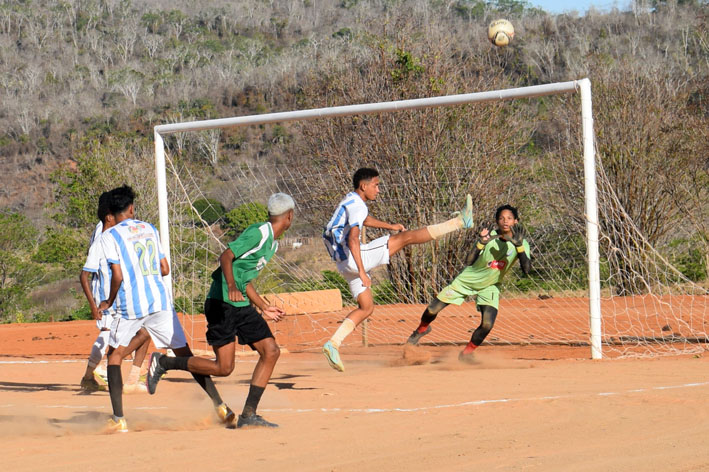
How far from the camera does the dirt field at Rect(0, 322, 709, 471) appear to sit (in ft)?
15.7

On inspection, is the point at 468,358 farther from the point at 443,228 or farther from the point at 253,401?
the point at 253,401

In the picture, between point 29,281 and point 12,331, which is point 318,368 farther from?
point 29,281

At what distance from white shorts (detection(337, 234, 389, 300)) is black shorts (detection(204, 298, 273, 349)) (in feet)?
6.86

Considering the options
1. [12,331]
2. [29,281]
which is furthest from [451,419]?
[29,281]

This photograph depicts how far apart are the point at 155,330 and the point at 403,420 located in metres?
1.93

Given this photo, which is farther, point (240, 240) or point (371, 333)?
point (371, 333)

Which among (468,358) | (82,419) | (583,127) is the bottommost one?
(468,358)

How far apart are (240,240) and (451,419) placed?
1.90m

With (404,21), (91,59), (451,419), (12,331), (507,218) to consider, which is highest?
(91,59)

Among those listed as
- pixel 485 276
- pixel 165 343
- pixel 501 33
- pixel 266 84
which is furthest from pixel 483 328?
pixel 266 84

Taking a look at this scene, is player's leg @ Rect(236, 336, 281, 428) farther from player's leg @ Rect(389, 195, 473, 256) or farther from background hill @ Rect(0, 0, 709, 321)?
background hill @ Rect(0, 0, 709, 321)

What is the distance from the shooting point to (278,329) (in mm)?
13844

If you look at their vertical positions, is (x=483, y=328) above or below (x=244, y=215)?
below

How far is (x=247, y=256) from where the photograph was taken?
6062 mm
